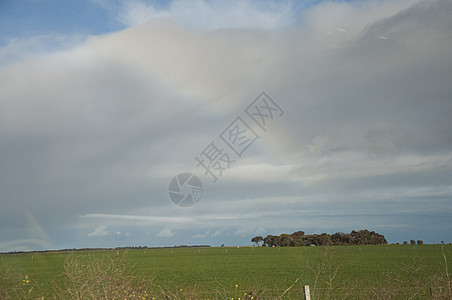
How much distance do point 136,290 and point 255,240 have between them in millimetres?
178896

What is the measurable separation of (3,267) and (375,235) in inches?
6378

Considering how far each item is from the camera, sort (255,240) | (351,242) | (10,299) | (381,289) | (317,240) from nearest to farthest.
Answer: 1. (10,299)
2. (381,289)
3. (317,240)
4. (351,242)
5. (255,240)

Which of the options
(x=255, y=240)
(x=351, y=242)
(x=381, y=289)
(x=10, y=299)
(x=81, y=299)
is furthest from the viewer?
(x=255, y=240)

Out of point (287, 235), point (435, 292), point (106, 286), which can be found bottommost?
point (435, 292)

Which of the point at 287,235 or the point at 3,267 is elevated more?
the point at 287,235

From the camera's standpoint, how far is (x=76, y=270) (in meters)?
8.48

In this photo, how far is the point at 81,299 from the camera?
8.06 metres

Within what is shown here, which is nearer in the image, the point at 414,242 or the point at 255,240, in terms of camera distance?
the point at 414,242

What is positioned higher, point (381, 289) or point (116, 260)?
point (116, 260)

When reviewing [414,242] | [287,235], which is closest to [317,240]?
[287,235]

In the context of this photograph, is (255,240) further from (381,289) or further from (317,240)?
(381,289)

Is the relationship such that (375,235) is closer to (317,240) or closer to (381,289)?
(317,240)

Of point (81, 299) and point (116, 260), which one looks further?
point (116, 260)

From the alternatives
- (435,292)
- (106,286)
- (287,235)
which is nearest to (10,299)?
(106,286)
